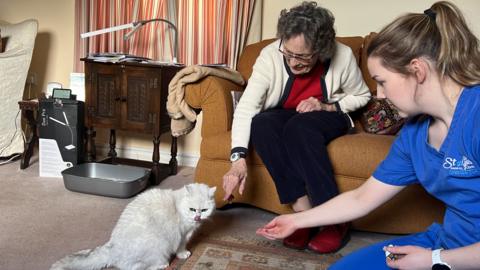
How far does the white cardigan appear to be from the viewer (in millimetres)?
1639

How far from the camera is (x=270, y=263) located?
1.45 metres

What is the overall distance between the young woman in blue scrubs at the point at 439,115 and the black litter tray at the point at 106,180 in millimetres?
1390

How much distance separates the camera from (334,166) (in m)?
1.63

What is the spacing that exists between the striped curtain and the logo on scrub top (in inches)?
77.2

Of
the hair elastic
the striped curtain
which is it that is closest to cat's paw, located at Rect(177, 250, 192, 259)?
the hair elastic

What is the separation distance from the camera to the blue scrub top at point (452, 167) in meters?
0.74

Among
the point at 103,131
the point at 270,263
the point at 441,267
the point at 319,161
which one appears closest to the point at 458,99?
the point at 441,267

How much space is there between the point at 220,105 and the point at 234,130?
0.30 meters

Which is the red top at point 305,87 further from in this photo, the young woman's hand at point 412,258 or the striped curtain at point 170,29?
the young woman's hand at point 412,258

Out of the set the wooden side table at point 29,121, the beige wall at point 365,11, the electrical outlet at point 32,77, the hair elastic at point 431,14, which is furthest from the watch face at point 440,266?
the electrical outlet at point 32,77

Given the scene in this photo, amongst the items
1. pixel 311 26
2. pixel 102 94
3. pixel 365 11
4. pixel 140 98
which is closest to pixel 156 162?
pixel 140 98

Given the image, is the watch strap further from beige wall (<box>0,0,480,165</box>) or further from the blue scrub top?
beige wall (<box>0,0,480,165</box>)

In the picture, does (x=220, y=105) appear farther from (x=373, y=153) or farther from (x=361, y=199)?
(x=361, y=199)

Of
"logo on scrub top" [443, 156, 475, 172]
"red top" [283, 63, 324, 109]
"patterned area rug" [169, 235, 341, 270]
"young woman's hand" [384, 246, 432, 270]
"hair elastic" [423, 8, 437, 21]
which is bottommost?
"patterned area rug" [169, 235, 341, 270]
